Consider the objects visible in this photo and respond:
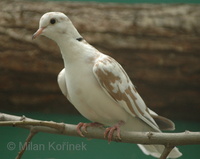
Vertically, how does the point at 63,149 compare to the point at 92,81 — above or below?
below

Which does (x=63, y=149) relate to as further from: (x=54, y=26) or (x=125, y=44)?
(x=54, y=26)

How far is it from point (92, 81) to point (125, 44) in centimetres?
87

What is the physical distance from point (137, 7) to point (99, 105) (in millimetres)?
1062

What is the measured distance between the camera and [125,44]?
2.16m

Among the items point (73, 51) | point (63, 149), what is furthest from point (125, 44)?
point (73, 51)

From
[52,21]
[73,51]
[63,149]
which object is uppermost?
[52,21]

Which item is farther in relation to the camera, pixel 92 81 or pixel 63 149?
pixel 63 149

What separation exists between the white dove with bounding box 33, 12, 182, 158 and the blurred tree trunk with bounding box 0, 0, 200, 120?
79cm

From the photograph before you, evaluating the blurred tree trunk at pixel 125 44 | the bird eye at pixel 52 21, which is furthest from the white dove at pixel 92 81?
the blurred tree trunk at pixel 125 44

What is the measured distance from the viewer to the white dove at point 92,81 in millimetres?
1324

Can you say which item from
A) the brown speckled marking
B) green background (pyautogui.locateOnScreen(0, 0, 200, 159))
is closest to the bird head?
the brown speckled marking

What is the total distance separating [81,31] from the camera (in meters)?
2.19

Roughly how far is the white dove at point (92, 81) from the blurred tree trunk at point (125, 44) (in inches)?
31.0

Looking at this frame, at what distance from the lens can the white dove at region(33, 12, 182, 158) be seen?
52.1 inches
